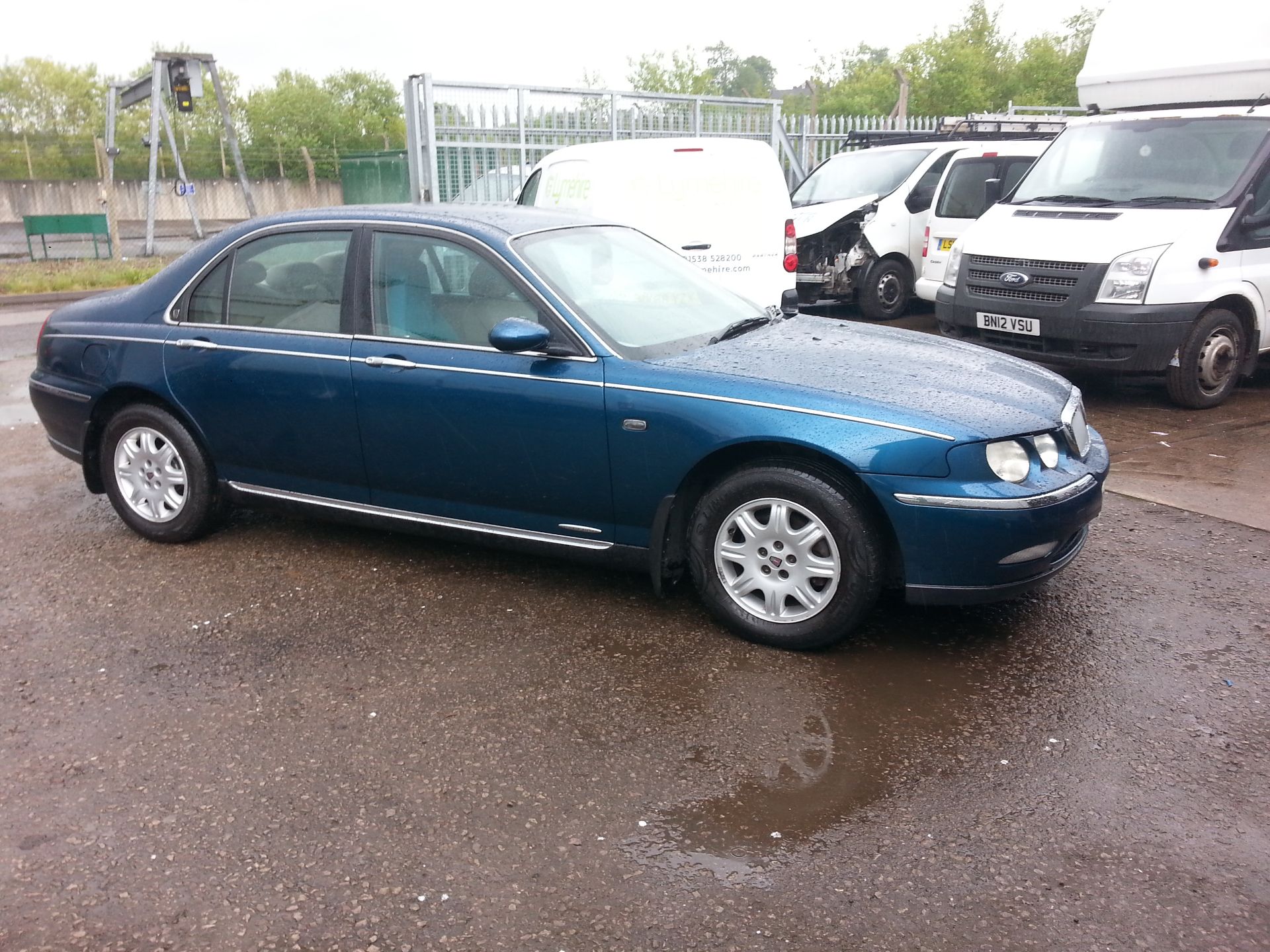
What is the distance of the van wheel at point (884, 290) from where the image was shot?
1242cm

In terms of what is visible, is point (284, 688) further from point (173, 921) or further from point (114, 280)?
point (114, 280)

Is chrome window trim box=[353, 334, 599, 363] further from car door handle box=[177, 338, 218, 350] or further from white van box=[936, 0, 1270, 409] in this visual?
white van box=[936, 0, 1270, 409]

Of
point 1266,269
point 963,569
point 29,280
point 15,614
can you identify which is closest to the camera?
point 963,569

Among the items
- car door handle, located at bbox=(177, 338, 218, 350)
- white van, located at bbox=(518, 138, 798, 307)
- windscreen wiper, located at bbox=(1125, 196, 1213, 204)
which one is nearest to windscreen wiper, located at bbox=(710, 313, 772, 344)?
car door handle, located at bbox=(177, 338, 218, 350)

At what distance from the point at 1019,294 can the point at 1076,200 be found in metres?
1.01

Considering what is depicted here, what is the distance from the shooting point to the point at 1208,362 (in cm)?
786

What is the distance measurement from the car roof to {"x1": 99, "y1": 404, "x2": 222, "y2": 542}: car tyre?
1.07 m

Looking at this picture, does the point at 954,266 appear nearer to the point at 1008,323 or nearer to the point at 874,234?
the point at 1008,323

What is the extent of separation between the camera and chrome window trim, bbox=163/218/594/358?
4484mm

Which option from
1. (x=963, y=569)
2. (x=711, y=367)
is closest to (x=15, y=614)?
(x=711, y=367)

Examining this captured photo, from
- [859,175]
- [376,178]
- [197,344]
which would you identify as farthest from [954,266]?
[376,178]

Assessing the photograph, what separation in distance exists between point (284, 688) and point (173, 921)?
1.28 meters

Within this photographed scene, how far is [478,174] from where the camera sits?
1382 centimetres

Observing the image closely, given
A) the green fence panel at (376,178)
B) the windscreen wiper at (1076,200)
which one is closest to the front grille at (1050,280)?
the windscreen wiper at (1076,200)
